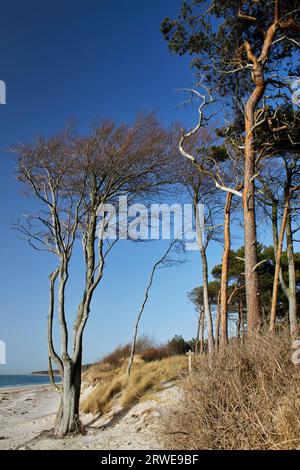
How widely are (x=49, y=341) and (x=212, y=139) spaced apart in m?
9.42

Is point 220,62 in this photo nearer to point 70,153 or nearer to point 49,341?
point 70,153

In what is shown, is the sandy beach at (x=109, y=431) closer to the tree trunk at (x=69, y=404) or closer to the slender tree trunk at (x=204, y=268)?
the tree trunk at (x=69, y=404)

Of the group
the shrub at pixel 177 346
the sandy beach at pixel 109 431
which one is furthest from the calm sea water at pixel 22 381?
the sandy beach at pixel 109 431

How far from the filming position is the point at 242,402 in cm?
482

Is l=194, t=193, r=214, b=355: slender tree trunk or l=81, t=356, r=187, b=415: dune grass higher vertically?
l=194, t=193, r=214, b=355: slender tree trunk

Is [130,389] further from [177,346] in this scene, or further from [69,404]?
[177,346]

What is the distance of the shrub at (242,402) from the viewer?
448 centimetres

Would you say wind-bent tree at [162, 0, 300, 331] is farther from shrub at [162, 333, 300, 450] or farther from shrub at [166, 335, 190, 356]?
shrub at [166, 335, 190, 356]

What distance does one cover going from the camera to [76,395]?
9891 millimetres

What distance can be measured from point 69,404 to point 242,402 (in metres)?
6.05

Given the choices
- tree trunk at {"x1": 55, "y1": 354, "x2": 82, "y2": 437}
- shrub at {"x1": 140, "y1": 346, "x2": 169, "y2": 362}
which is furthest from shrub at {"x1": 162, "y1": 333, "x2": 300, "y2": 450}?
shrub at {"x1": 140, "y1": 346, "x2": 169, "y2": 362}

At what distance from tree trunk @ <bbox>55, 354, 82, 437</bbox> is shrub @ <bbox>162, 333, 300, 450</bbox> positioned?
462cm

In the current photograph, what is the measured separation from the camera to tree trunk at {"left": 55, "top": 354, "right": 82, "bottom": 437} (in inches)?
372
